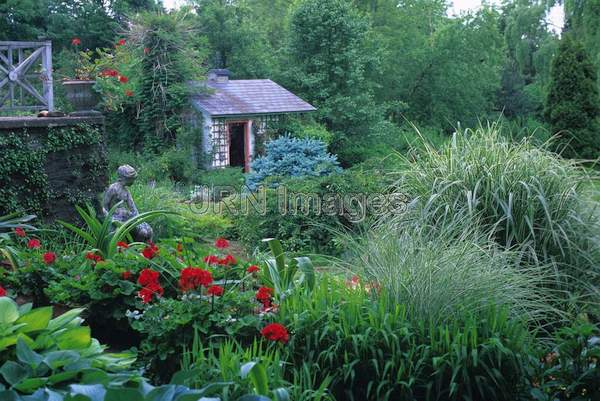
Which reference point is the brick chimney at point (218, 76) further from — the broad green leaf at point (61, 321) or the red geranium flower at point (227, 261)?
the broad green leaf at point (61, 321)

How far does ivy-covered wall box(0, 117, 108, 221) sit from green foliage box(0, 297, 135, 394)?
4552 mm

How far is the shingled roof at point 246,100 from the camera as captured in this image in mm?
17469

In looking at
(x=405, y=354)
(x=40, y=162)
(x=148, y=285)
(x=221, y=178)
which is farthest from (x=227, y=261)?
(x=221, y=178)

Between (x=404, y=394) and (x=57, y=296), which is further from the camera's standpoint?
(x=57, y=296)

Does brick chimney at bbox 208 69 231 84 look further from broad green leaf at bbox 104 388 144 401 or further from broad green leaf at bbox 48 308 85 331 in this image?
broad green leaf at bbox 104 388 144 401

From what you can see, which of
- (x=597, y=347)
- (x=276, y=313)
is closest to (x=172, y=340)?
(x=276, y=313)

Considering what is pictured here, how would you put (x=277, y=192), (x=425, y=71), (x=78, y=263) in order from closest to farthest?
(x=78, y=263), (x=277, y=192), (x=425, y=71)

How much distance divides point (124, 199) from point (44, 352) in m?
4.37

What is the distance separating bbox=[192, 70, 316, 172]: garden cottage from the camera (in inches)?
690

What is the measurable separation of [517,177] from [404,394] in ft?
8.60

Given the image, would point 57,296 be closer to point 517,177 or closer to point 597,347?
point 597,347

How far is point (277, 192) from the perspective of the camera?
9883 mm

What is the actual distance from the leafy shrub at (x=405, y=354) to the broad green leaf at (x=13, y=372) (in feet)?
5.18

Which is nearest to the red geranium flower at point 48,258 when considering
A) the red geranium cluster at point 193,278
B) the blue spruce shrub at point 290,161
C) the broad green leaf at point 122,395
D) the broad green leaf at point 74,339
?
the red geranium cluster at point 193,278
